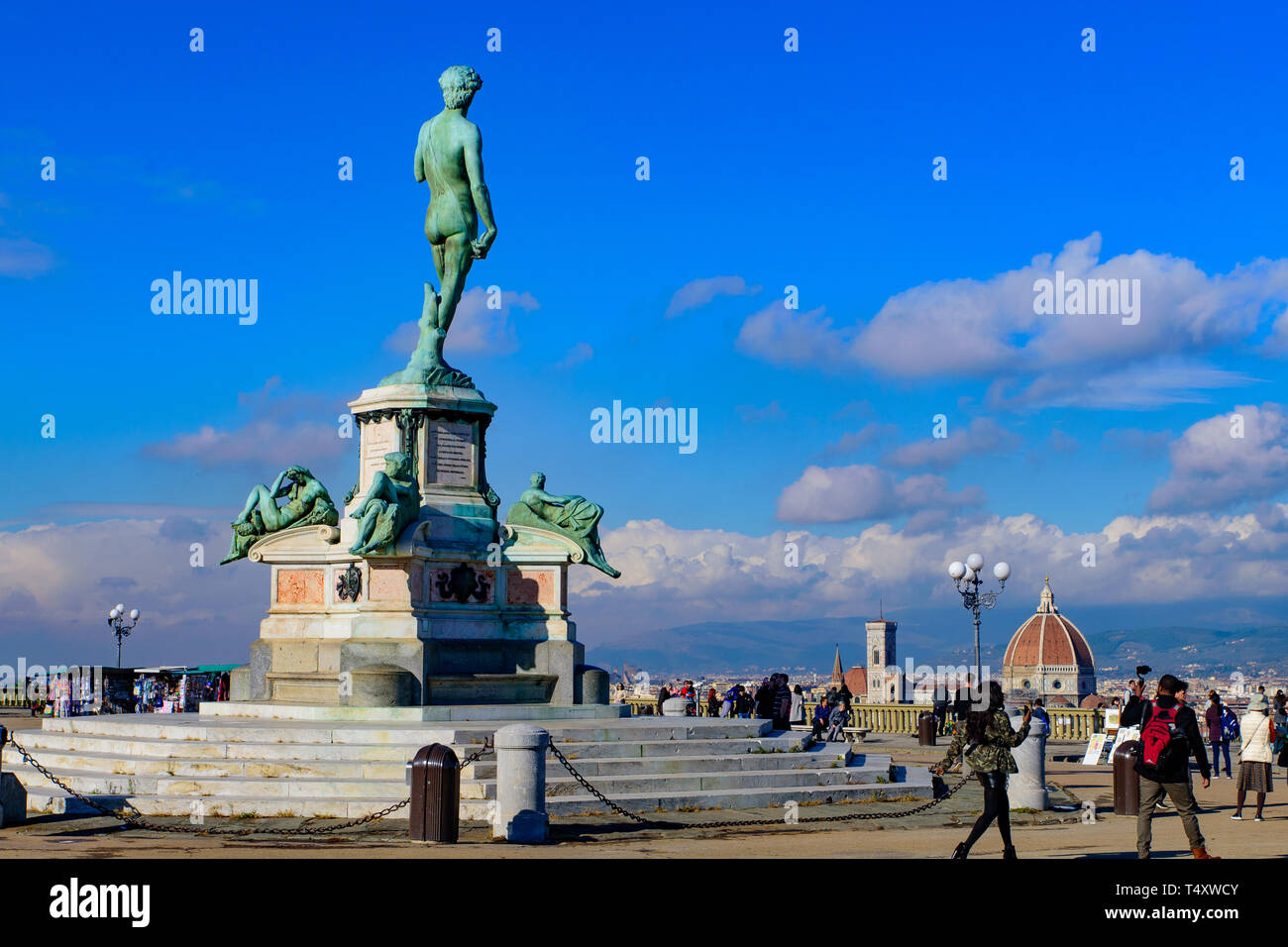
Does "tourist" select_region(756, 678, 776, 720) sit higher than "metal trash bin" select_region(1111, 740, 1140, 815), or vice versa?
"tourist" select_region(756, 678, 776, 720)

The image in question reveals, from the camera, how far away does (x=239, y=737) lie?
19.3 meters

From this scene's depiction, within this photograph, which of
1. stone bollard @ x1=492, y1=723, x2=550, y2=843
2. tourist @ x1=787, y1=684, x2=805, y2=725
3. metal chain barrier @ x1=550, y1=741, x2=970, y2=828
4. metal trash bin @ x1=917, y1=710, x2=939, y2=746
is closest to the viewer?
stone bollard @ x1=492, y1=723, x2=550, y2=843

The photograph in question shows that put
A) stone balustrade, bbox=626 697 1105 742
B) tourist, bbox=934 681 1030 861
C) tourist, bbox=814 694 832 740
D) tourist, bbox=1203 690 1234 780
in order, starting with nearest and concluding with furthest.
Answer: tourist, bbox=934 681 1030 861 → tourist, bbox=1203 690 1234 780 → tourist, bbox=814 694 832 740 → stone balustrade, bbox=626 697 1105 742

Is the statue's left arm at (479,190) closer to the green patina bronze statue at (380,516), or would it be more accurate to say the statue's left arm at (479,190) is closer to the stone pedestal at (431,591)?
the stone pedestal at (431,591)

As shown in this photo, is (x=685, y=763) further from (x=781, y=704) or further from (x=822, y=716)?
(x=822, y=716)

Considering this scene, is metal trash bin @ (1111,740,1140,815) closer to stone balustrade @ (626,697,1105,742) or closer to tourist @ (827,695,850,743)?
tourist @ (827,695,850,743)

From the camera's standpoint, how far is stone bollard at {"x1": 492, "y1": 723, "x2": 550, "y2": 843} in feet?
51.0

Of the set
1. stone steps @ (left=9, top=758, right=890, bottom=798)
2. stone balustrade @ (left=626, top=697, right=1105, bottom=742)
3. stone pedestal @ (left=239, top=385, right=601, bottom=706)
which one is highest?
stone pedestal @ (left=239, top=385, right=601, bottom=706)

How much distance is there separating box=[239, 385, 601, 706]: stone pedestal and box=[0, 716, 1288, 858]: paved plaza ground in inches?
209

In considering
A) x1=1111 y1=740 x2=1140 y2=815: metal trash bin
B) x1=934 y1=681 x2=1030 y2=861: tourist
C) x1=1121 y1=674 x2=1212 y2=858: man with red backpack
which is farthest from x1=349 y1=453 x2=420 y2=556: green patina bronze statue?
x1=1121 y1=674 x2=1212 y2=858: man with red backpack

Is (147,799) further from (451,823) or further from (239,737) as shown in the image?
(451,823)

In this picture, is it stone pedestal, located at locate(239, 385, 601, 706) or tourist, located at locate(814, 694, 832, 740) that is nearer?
stone pedestal, located at locate(239, 385, 601, 706)

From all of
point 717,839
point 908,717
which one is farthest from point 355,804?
point 908,717
